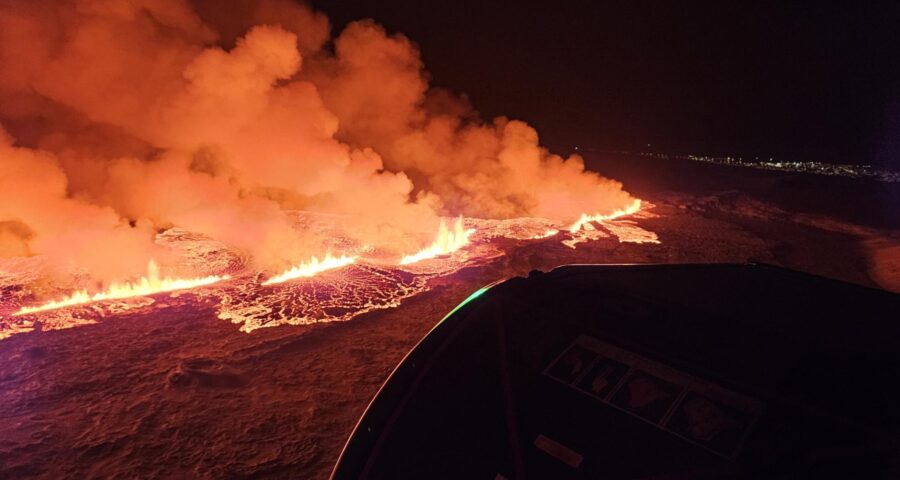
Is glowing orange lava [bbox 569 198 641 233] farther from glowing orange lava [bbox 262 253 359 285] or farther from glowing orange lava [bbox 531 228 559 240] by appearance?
glowing orange lava [bbox 262 253 359 285]

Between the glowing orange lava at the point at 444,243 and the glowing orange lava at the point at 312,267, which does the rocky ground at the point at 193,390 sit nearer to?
the glowing orange lava at the point at 312,267

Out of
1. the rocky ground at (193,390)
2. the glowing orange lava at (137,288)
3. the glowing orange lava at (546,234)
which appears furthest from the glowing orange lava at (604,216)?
the glowing orange lava at (137,288)

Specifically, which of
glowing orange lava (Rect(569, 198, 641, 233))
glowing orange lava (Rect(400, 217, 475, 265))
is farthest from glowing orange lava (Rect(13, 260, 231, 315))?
glowing orange lava (Rect(569, 198, 641, 233))

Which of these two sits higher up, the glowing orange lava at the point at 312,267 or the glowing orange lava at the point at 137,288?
the glowing orange lava at the point at 137,288

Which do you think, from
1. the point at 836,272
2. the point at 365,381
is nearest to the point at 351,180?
the point at 365,381

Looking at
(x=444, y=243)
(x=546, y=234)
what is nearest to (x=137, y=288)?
(x=444, y=243)
